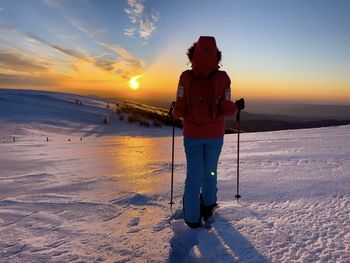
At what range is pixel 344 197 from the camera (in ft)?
10.5

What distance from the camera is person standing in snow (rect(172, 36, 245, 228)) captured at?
2783 mm

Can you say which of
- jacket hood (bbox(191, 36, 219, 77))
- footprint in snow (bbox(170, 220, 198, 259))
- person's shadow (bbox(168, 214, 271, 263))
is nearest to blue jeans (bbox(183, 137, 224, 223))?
footprint in snow (bbox(170, 220, 198, 259))

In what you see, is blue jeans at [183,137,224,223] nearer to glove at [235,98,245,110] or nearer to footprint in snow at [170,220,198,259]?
footprint in snow at [170,220,198,259]

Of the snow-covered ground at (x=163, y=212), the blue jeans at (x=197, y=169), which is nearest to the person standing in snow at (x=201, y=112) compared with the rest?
the blue jeans at (x=197, y=169)

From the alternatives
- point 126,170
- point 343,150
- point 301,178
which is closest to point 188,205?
point 301,178

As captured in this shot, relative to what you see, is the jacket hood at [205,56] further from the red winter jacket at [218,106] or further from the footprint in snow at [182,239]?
the footprint in snow at [182,239]

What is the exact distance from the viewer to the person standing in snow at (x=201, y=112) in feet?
9.13

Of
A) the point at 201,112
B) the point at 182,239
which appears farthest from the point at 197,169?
the point at 182,239

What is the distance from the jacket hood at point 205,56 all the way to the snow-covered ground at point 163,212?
4.61ft

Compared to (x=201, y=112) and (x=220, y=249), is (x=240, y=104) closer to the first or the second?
(x=201, y=112)

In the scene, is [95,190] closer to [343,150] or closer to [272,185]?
[272,185]

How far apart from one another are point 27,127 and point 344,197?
1183cm

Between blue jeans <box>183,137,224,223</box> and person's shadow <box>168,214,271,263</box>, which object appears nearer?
person's shadow <box>168,214,271,263</box>

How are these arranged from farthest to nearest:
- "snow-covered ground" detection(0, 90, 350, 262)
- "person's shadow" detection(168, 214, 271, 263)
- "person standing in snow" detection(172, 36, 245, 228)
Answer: "person standing in snow" detection(172, 36, 245, 228)
"snow-covered ground" detection(0, 90, 350, 262)
"person's shadow" detection(168, 214, 271, 263)
